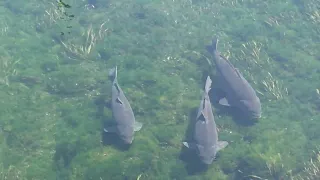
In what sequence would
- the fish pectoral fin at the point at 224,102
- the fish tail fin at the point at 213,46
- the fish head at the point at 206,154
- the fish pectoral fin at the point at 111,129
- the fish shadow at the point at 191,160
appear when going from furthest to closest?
the fish tail fin at the point at 213,46, the fish pectoral fin at the point at 224,102, the fish pectoral fin at the point at 111,129, the fish shadow at the point at 191,160, the fish head at the point at 206,154

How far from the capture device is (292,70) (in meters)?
12.4

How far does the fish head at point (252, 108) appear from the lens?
984cm

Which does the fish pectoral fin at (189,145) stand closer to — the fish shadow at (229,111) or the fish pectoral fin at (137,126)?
the fish pectoral fin at (137,126)

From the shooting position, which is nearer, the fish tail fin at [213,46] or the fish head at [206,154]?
the fish head at [206,154]

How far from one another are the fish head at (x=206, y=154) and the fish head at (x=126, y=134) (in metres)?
1.76

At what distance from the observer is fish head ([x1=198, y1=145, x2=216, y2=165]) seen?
8516 mm

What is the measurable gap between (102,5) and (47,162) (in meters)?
9.17

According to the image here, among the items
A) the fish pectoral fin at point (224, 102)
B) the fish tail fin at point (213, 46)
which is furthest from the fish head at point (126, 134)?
the fish tail fin at point (213, 46)

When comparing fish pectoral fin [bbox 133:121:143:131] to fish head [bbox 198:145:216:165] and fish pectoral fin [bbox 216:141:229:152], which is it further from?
fish pectoral fin [bbox 216:141:229:152]

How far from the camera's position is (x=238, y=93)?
991cm

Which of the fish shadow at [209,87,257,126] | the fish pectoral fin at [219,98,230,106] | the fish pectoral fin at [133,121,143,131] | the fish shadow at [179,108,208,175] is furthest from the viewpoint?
the fish shadow at [209,87,257,126]

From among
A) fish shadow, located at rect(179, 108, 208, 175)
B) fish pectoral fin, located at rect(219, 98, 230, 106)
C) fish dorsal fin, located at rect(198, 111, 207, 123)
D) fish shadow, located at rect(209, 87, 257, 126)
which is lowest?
fish shadow, located at rect(179, 108, 208, 175)

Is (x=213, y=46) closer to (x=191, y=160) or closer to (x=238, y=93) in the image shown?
(x=238, y=93)

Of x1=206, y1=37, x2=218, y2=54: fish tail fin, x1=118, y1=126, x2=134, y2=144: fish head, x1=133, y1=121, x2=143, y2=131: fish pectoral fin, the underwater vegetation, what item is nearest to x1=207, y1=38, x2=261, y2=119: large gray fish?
the underwater vegetation
